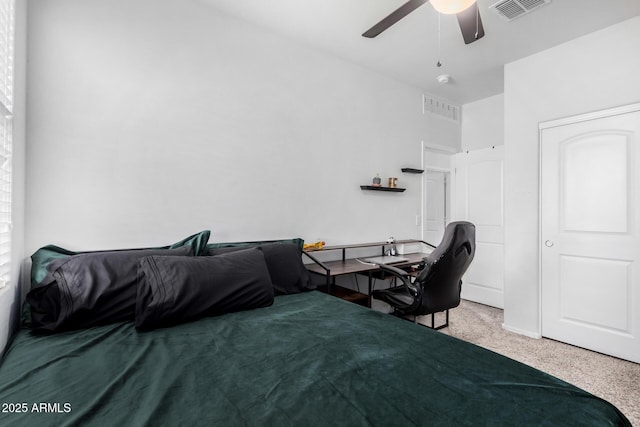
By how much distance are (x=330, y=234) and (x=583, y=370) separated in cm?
233

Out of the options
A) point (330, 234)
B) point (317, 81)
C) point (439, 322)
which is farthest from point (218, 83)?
point (439, 322)

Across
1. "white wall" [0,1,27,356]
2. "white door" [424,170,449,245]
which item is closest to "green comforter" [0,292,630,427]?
"white wall" [0,1,27,356]

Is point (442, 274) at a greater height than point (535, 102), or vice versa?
point (535, 102)

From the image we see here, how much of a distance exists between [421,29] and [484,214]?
8.11ft

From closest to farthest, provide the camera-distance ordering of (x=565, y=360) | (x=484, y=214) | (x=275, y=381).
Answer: (x=275, y=381) < (x=565, y=360) < (x=484, y=214)

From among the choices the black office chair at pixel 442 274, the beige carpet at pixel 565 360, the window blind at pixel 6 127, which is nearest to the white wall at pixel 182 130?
the window blind at pixel 6 127

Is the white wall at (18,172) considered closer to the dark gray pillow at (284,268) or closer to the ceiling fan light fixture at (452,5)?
the dark gray pillow at (284,268)

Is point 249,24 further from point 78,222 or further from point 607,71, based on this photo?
point 607,71

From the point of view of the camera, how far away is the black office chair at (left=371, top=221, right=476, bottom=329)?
231cm

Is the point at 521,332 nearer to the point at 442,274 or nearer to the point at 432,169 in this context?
the point at 442,274

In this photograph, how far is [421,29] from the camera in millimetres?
2678

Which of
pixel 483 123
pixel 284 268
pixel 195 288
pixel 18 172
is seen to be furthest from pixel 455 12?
pixel 483 123

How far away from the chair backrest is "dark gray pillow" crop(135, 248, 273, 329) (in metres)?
1.27

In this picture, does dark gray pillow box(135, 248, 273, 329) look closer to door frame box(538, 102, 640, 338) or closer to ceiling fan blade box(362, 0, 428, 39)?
ceiling fan blade box(362, 0, 428, 39)
